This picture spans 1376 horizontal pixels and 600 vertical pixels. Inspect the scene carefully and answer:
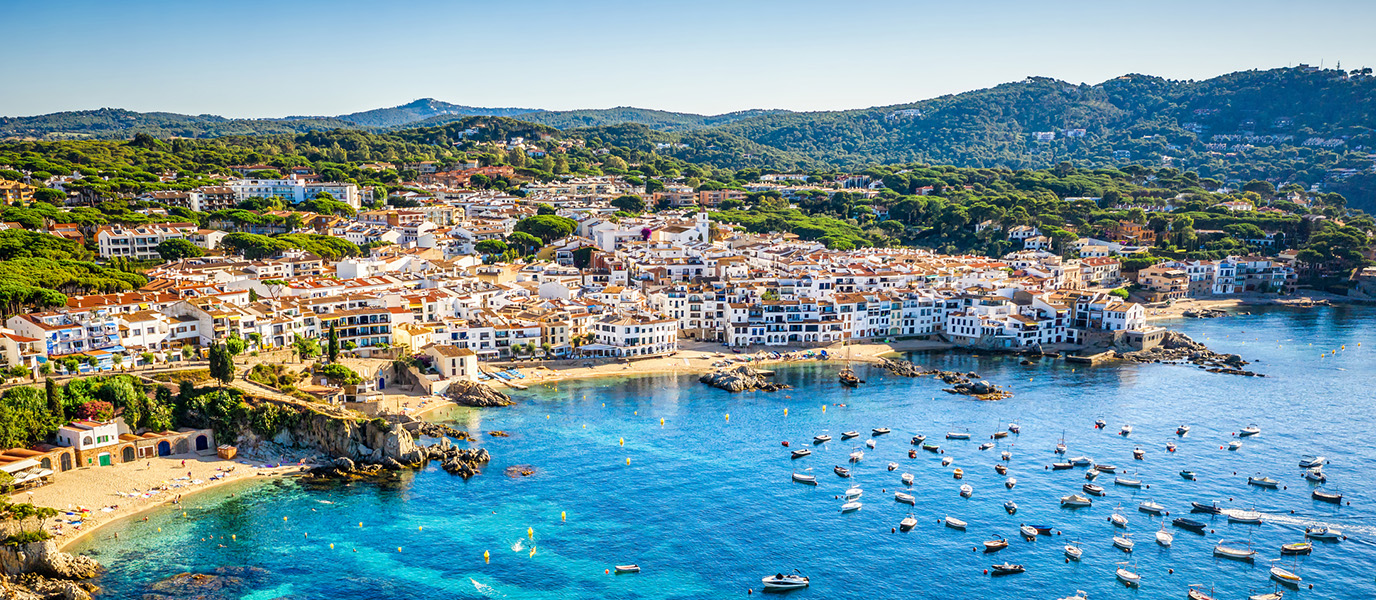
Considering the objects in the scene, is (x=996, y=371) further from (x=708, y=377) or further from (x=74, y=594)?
(x=74, y=594)

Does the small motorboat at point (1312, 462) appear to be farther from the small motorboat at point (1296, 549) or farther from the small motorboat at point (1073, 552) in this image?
the small motorboat at point (1073, 552)

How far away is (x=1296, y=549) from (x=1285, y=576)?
7.58ft

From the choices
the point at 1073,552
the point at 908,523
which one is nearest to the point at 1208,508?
the point at 1073,552

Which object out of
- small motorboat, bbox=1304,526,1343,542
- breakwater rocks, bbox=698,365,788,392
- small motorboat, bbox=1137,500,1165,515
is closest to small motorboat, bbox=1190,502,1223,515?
small motorboat, bbox=1137,500,1165,515

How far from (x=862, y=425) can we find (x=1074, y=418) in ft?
34.1

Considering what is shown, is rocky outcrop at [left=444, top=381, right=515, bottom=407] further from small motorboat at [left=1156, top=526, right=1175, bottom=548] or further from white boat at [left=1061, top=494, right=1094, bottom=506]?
small motorboat at [left=1156, top=526, right=1175, bottom=548]

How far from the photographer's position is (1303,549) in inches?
1264

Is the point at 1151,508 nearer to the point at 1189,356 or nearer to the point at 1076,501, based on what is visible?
the point at 1076,501

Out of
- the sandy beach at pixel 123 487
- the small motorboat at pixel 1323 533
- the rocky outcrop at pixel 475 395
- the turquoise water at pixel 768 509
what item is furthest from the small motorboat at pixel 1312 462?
the sandy beach at pixel 123 487

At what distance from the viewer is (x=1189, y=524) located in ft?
112

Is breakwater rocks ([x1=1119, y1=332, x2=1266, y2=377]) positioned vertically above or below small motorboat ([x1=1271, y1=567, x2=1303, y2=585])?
above

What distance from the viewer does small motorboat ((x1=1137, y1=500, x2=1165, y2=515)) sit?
35.5 metres

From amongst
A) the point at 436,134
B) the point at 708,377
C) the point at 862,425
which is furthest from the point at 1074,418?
the point at 436,134

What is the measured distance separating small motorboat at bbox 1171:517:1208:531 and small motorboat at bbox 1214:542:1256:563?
5.22 ft
